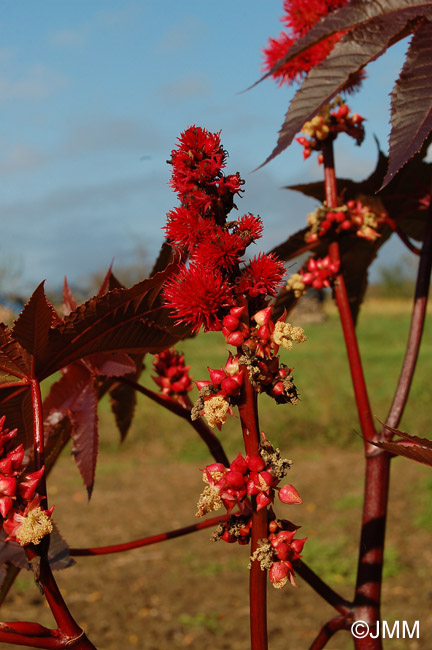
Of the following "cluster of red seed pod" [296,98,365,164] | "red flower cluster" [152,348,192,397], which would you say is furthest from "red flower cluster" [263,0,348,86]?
"red flower cluster" [152,348,192,397]

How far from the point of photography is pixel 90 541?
5.11 meters

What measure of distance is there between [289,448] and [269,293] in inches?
280

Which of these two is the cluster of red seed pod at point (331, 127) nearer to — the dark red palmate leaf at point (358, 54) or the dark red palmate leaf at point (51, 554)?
the dark red palmate leaf at point (358, 54)

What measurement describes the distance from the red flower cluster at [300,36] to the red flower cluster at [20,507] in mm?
617

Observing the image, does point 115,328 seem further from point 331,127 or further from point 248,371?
point 331,127

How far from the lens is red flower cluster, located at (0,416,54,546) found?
1.47 ft

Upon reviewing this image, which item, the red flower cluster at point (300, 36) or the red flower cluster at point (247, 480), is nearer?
the red flower cluster at point (247, 480)

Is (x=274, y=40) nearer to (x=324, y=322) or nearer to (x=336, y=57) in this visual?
(x=336, y=57)

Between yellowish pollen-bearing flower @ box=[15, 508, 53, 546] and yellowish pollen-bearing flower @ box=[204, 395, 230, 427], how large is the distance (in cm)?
12

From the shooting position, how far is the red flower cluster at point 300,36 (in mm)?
877

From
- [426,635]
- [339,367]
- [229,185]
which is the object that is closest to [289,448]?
[339,367]

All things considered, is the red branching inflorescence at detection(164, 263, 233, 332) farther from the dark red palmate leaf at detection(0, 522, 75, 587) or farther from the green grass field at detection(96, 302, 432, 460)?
the green grass field at detection(96, 302, 432, 460)

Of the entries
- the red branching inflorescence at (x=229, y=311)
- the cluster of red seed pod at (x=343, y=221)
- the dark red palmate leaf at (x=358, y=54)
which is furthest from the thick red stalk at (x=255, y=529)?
the cluster of red seed pod at (x=343, y=221)

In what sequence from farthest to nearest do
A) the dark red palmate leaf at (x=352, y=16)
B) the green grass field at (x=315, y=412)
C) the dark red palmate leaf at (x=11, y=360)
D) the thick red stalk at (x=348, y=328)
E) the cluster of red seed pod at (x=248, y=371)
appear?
the green grass field at (x=315, y=412)
the thick red stalk at (x=348, y=328)
the dark red palmate leaf at (x=352, y=16)
the dark red palmate leaf at (x=11, y=360)
the cluster of red seed pod at (x=248, y=371)
